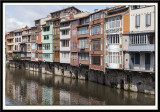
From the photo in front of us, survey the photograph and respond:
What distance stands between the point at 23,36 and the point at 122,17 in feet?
164

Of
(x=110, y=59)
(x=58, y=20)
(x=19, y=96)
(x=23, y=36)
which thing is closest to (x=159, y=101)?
(x=110, y=59)

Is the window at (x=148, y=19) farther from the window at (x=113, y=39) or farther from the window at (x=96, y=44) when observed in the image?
the window at (x=96, y=44)

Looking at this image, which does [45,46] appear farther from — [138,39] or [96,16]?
[138,39]

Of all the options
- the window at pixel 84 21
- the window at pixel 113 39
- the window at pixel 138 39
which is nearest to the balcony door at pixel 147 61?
the window at pixel 138 39

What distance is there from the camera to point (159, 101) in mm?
19672

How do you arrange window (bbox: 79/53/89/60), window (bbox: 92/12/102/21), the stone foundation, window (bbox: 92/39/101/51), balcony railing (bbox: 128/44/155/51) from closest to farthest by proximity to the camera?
balcony railing (bbox: 128/44/155/51)
the stone foundation
window (bbox: 92/12/102/21)
window (bbox: 92/39/101/51)
window (bbox: 79/53/89/60)

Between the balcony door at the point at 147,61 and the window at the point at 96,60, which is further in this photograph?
the window at the point at 96,60

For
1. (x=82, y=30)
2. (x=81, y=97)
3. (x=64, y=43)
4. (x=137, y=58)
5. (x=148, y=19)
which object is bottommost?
(x=81, y=97)

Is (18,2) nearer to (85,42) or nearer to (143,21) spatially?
(143,21)

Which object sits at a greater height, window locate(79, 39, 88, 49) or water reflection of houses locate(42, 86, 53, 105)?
window locate(79, 39, 88, 49)

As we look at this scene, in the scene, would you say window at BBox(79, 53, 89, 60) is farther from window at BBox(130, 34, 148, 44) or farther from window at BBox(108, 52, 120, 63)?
window at BBox(130, 34, 148, 44)

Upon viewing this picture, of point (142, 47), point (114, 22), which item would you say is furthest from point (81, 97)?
point (114, 22)

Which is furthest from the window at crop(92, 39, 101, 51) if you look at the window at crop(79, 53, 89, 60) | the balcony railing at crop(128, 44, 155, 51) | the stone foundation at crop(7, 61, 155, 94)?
the balcony railing at crop(128, 44, 155, 51)

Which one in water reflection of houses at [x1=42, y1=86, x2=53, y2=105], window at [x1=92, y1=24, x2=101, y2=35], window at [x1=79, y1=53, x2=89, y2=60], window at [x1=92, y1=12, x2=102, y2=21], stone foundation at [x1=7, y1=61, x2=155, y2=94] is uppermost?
window at [x1=92, y1=12, x2=102, y2=21]
